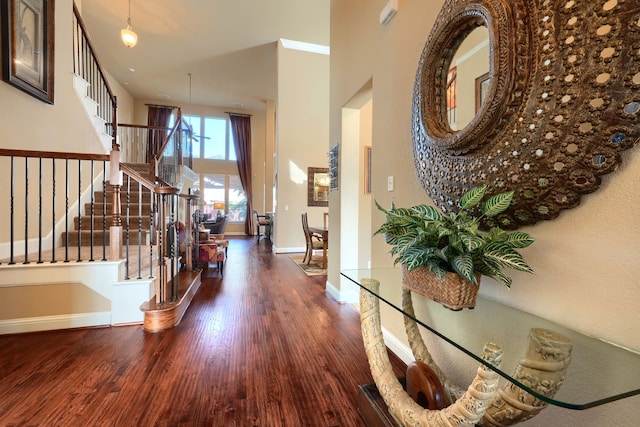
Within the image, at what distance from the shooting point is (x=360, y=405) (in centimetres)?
148

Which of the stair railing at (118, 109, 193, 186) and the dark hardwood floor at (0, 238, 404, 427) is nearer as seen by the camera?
the dark hardwood floor at (0, 238, 404, 427)

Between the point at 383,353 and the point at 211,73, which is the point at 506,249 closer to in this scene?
the point at 383,353

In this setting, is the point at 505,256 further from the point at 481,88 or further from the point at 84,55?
the point at 84,55

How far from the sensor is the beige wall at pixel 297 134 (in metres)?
6.81

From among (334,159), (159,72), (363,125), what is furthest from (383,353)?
(159,72)

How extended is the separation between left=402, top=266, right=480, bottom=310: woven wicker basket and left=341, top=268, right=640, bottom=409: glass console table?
0.22 ft

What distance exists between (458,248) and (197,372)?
1.77m

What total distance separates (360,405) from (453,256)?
0.99m

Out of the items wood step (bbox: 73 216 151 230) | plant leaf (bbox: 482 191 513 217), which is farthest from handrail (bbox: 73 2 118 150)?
plant leaf (bbox: 482 191 513 217)

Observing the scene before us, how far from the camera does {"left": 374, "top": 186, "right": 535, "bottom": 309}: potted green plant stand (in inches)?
38.9

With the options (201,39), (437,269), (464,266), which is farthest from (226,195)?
(464,266)

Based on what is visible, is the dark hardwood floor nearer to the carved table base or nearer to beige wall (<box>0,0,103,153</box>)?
the carved table base

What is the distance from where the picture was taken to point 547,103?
954 mm

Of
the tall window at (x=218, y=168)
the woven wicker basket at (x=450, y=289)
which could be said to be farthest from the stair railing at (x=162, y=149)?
the woven wicker basket at (x=450, y=289)
